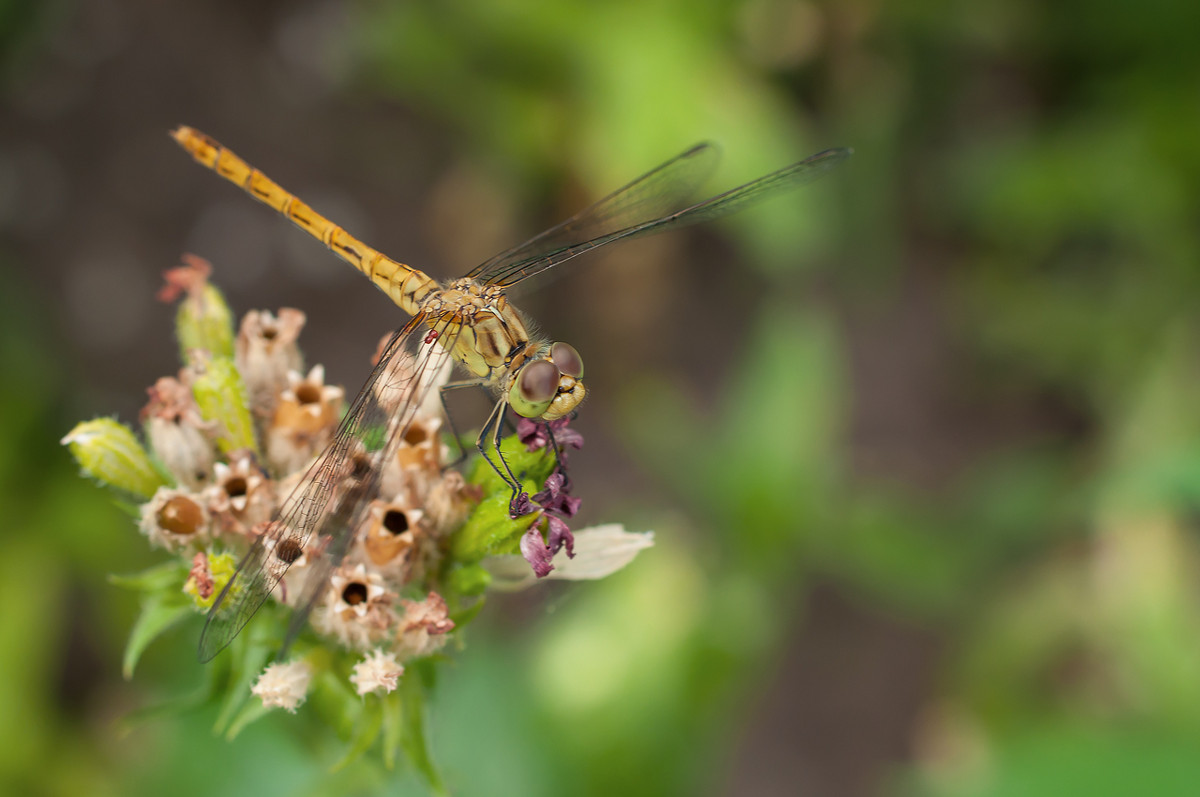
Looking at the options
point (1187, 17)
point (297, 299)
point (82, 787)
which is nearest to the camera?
point (82, 787)

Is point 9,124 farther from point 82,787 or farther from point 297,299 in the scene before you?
point 82,787

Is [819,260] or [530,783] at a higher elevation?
[819,260]

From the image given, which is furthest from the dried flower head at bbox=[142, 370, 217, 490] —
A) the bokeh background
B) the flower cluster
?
the bokeh background

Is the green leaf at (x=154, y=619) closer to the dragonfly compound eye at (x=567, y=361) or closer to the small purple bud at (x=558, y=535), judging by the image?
the small purple bud at (x=558, y=535)

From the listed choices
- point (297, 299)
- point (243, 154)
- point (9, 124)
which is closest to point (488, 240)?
point (297, 299)

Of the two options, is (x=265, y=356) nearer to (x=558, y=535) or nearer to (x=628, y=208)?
(x=558, y=535)

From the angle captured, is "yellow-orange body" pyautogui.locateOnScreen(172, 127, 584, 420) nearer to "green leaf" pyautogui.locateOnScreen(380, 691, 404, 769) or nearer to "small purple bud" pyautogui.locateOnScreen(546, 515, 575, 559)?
"small purple bud" pyautogui.locateOnScreen(546, 515, 575, 559)
